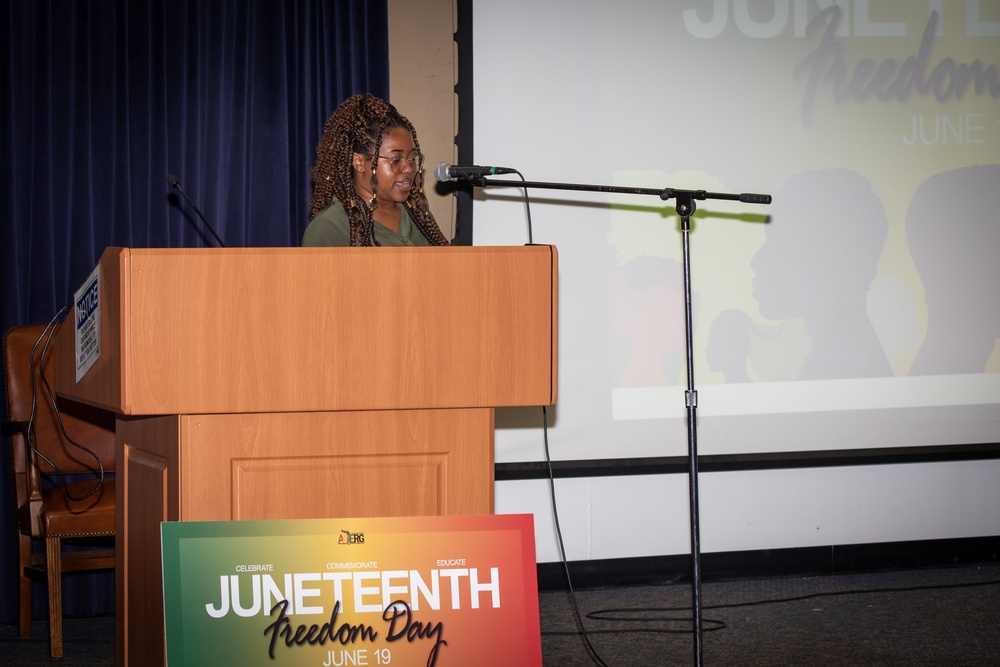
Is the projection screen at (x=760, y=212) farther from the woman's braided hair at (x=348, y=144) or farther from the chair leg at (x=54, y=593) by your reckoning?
the chair leg at (x=54, y=593)

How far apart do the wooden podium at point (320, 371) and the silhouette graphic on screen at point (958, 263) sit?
264 cm

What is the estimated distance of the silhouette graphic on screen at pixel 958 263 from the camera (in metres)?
3.57

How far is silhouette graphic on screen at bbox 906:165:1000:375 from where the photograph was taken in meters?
3.57

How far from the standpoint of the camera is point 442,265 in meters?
1.42

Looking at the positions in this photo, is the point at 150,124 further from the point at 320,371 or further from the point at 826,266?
the point at 826,266

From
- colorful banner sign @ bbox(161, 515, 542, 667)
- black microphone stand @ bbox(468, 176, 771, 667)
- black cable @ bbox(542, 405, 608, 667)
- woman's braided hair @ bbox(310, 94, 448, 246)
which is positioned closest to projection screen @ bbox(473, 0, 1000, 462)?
black cable @ bbox(542, 405, 608, 667)

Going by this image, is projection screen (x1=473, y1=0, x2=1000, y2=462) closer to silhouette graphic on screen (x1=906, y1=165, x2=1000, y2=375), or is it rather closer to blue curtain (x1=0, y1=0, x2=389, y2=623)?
silhouette graphic on screen (x1=906, y1=165, x2=1000, y2=375)

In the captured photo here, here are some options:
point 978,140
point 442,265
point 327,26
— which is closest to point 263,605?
point 442,265

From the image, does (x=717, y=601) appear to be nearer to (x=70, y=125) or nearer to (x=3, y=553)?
(x=3, y=553)

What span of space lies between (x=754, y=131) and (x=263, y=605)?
2780 millimetres

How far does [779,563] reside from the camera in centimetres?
364

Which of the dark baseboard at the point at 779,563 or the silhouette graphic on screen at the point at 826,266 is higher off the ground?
the silhouette graphic on screen at the point at 826,266

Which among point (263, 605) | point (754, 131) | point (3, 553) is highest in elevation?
point (754, 131)

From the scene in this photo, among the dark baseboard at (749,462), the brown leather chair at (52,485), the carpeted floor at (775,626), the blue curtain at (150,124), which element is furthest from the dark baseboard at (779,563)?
the blue curtain at (150,124)
